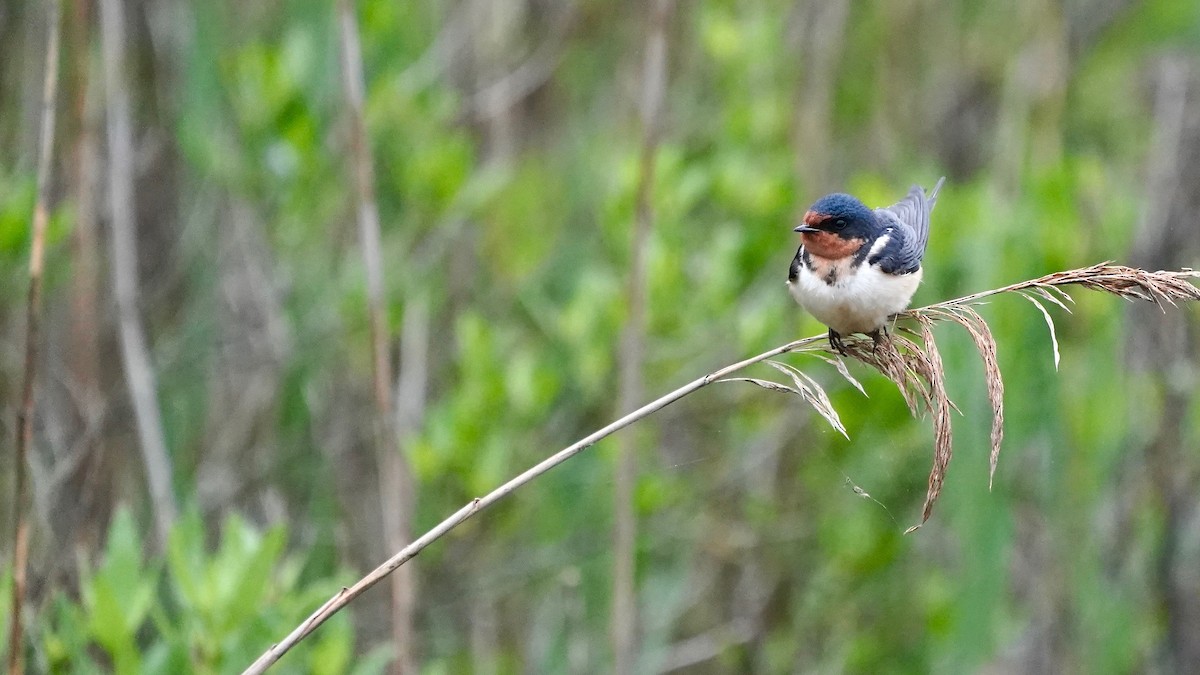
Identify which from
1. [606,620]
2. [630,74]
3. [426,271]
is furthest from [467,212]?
[630,74]

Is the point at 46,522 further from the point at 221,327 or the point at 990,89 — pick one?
the point at 990,89

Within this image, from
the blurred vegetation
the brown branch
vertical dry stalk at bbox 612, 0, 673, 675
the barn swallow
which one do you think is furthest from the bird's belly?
the blurred vegetation

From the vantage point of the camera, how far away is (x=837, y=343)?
1992 mm

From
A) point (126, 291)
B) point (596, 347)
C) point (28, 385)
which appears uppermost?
point (28, 385)

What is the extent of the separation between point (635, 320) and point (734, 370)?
0.96 m

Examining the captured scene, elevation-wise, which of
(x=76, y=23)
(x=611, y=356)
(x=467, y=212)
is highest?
(x=76, y=23)

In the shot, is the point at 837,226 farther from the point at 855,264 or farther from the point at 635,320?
the point at 635,320

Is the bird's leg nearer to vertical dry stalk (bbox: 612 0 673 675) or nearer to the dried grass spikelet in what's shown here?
the dried grass spikelet

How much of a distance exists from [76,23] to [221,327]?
130 cm

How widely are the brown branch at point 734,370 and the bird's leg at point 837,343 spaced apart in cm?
5

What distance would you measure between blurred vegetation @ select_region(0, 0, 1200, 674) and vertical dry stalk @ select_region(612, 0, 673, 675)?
47cm

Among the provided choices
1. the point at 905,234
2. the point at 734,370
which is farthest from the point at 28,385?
the point at 905,234

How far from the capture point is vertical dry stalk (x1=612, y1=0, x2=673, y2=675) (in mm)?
2453

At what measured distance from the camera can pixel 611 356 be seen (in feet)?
10.5
